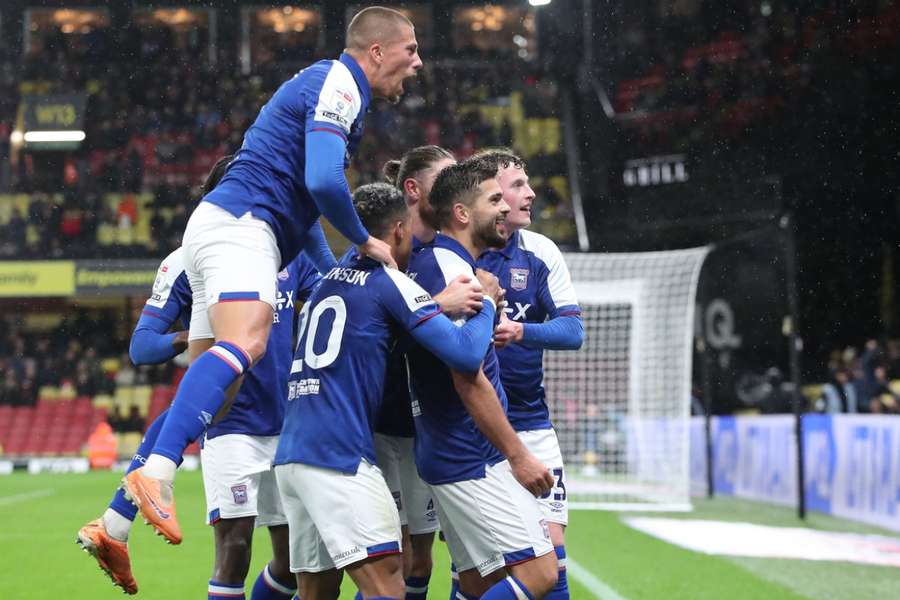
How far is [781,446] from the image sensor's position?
13.2m

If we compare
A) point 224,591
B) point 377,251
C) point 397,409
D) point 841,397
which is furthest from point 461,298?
point 841,397

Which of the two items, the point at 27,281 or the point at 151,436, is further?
the point at 27,281

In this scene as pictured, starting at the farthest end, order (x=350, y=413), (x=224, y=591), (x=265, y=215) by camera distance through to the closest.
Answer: (x=224, y=591) < (x=265, y=215) < (x=350, y=413)

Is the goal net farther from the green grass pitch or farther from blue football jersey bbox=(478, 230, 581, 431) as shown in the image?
blue football jersey bbox=(478, 230, 581, 431)

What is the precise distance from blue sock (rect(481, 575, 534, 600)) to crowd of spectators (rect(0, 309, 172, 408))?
23.7 m

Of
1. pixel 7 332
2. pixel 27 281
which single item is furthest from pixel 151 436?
pixel 7 332

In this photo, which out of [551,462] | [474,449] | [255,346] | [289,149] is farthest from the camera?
[551,462]

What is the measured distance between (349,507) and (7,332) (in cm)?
2730

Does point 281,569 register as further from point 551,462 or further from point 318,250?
point 318,250

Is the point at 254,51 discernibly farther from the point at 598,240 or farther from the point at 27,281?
the point at 598,240

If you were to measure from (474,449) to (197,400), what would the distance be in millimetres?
984

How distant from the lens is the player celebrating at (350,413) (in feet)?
12.0

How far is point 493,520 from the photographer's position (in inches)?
152

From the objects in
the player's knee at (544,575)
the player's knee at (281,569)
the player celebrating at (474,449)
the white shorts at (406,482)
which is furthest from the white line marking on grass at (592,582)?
the player's knee at (544,575)
